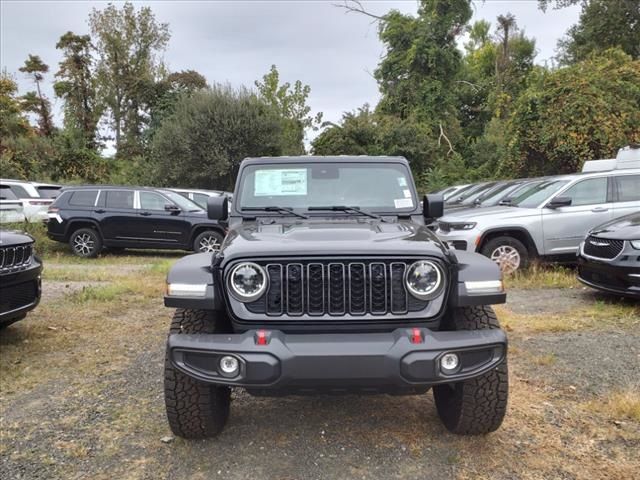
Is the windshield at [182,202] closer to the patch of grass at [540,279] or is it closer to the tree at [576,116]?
the patch of grass at [540,279]

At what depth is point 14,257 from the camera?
4.75 m

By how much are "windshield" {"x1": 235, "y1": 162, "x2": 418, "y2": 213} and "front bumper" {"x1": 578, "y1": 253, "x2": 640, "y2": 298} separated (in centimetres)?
326

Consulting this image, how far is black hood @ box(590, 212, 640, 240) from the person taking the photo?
6.11 meters

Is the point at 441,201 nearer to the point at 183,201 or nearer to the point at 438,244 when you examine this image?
the point at 438,244

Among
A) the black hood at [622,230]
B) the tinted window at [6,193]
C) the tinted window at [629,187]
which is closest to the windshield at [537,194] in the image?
the tinted window at [629,187]

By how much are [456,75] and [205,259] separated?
2590 centimetres

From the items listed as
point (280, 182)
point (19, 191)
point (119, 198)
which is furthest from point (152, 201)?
point (280, 182)

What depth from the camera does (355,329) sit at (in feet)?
9.47

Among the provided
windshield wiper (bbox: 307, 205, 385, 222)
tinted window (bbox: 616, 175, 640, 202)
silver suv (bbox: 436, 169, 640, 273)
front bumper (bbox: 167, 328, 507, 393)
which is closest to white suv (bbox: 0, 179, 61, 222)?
silver suv (bbox: 436, 169, 640, 273)

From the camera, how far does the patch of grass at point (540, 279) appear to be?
7984 mm

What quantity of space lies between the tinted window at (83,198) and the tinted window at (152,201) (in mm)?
1110

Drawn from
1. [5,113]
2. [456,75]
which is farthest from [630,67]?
[5,113]

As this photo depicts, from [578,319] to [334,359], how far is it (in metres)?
4.43

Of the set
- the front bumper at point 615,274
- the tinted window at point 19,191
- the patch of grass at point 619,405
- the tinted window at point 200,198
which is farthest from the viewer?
the tinted window at point 200,198
